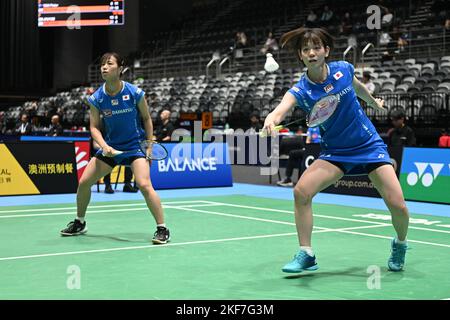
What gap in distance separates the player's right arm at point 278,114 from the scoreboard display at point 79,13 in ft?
58.4

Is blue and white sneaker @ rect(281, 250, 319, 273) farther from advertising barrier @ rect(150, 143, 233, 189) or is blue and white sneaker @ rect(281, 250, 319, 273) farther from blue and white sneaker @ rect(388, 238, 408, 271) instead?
advertising barrier @ rect(150, 143, 233, 189)

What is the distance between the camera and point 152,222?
29.1ft

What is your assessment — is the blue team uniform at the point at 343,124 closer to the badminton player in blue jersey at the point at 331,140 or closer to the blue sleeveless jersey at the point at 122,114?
the badminton player in blue jersey at the point at 331,140

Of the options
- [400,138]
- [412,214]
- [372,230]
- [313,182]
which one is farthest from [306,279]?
[400,138]

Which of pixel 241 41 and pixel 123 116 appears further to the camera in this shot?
pixel 241 41

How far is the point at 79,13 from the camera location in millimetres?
22406

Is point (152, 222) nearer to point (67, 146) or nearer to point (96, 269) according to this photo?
point (96, 269)

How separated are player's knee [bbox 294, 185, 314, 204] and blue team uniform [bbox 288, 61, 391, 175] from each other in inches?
14.1

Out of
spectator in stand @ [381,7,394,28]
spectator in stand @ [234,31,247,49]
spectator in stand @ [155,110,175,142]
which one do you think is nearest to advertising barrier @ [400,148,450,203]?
spectator in stand @ [155,110,175,142]

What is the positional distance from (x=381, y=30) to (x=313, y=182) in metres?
18.3

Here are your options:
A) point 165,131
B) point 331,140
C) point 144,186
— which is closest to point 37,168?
point 165,131

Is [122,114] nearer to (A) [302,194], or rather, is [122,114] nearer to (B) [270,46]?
(A) [302,194]

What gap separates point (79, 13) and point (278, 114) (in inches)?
735

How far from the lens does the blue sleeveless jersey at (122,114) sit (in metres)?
7.27
